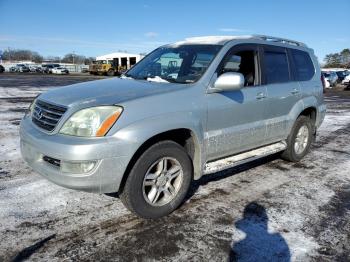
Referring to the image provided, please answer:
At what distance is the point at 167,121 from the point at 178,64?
1.17 metres

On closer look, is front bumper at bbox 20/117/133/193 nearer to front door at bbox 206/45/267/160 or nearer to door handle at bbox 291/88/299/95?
front door at bbox 206/45/267/160

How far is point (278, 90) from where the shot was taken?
16.8 feet

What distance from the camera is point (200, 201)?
419cm

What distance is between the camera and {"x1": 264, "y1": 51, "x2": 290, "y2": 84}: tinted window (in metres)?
5.03

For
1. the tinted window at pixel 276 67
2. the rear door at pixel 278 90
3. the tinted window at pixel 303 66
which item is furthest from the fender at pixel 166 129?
the tinted window at pixel 303 66

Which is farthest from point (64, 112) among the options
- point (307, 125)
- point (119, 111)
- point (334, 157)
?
point (334, 157)

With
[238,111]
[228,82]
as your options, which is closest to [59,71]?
[238,111]

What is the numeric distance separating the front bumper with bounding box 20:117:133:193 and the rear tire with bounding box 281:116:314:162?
340 cm

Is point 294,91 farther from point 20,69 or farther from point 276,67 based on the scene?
point 20,69

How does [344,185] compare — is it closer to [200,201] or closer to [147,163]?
[200,201]

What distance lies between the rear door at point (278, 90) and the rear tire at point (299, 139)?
10.8 inches

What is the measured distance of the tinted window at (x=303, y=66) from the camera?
18.9 feet

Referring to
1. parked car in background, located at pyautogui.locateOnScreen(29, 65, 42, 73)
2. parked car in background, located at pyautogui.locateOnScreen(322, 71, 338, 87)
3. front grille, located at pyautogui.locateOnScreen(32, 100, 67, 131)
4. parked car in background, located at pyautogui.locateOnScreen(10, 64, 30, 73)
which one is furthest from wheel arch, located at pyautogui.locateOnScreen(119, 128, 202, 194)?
parked car in background, located at pyautogui.locateOnScreen(10, 64, 30, 73)

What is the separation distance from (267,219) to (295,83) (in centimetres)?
264
